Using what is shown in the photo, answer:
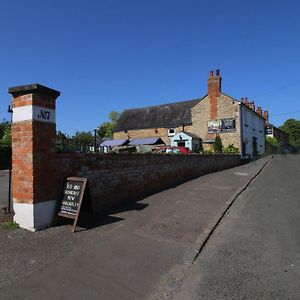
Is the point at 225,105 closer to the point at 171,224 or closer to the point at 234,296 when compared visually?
the point at 171,224

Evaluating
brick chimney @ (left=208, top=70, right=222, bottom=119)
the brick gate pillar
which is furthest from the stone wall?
brick chimney @ (left=208, top=70, right=222, bottom=119)

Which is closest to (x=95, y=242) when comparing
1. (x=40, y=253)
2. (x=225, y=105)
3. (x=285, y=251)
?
(x=40, y=253)

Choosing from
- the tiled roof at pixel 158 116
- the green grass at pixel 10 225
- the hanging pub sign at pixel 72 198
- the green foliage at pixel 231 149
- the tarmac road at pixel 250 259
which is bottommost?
the tarmac road at pixel 250 259

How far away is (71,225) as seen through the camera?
756 centimetres

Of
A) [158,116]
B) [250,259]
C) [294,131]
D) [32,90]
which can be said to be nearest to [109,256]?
[250,259]

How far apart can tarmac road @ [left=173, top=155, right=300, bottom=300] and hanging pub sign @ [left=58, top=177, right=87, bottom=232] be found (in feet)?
8.26

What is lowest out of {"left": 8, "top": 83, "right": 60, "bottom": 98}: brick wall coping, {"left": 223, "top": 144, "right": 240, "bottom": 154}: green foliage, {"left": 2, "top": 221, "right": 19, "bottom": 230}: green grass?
{"left": 2, "top": 221, "right": 19, "bottom": 230}: green grass

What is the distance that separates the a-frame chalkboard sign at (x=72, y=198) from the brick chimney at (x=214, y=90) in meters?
35.2

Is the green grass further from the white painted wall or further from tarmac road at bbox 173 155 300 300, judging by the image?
the white painted wall

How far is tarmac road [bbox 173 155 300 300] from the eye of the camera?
4.85 metres

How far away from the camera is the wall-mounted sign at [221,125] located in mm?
40312

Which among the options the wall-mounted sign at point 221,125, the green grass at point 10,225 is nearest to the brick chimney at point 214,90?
the wall-mounted sign at point 221,125

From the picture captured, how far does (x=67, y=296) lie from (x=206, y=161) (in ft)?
53.5

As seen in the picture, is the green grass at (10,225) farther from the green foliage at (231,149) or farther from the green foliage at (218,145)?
the green foliage at (218,145)
